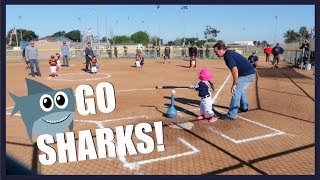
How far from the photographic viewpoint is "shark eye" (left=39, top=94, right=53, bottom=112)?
23.6 feet

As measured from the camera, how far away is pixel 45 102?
7.33m

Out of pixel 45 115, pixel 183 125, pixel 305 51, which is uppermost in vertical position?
pixel 305 51

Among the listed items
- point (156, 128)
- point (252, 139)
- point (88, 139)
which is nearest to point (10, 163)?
point (88, 139)

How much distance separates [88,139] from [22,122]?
8.20ft

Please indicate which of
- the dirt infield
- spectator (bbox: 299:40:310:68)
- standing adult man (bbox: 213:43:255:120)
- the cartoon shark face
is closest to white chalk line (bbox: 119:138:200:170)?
the dirt infield

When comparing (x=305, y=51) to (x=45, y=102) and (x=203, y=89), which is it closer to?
(x=203, y=89)

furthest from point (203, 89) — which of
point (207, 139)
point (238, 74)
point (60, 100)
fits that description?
point (60, 100)

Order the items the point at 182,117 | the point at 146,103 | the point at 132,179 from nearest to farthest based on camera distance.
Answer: the point at 132,179, the point at 182,117, the point at 146,103

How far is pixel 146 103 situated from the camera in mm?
10352

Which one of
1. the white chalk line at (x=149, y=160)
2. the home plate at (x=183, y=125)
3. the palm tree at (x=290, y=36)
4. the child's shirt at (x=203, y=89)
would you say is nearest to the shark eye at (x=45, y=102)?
the white chalk line at (x=149, y=160)

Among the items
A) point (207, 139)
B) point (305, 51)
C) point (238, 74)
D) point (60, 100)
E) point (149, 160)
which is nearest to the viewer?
point (149, 160)

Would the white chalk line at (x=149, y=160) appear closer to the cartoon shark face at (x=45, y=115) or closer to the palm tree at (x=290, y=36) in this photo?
the cartoon shark face at (x=45, y=115)

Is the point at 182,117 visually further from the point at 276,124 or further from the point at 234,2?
the point at 234,2

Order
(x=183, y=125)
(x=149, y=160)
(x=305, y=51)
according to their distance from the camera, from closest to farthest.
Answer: (x=149, y=160) → (x=183, y=125) → (x=305, y=51)
